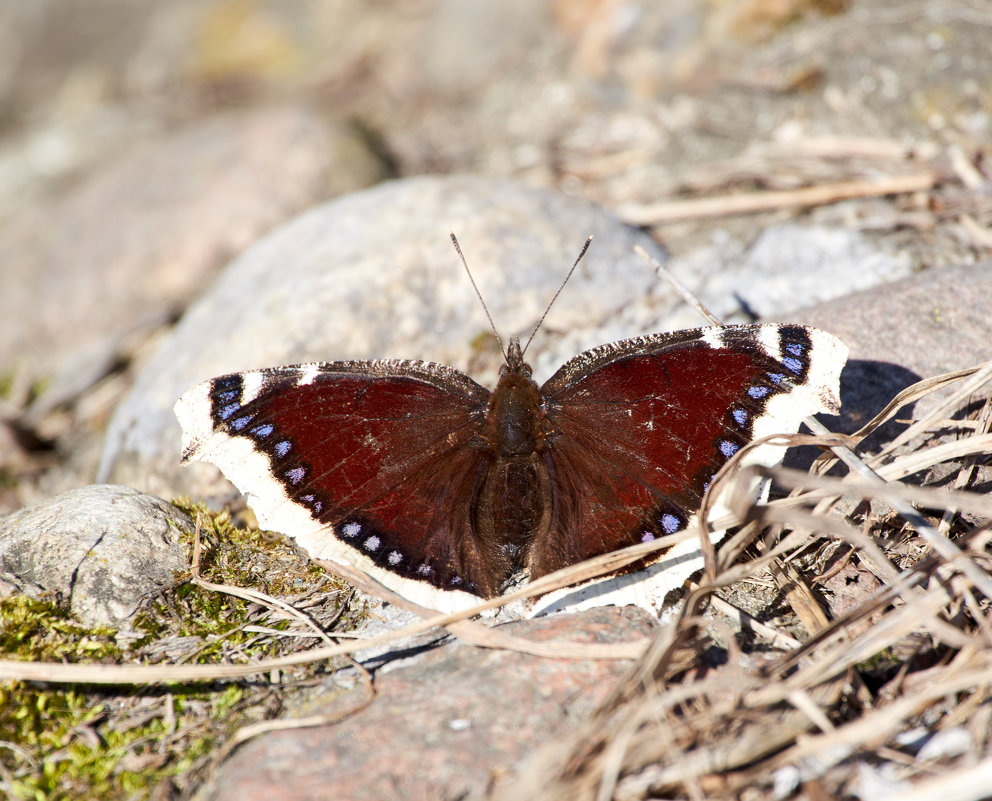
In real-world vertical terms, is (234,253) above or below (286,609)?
above

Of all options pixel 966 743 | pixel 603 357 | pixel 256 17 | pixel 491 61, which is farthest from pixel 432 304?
pixel 256 17

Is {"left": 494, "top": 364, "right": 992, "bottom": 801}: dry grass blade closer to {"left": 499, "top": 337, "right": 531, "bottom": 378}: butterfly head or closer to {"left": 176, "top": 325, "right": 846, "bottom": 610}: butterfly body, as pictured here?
{"left": 176, "top": 325, "right": 846, "bottom": 610}: butterfly body

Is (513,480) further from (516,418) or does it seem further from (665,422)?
(665,422)

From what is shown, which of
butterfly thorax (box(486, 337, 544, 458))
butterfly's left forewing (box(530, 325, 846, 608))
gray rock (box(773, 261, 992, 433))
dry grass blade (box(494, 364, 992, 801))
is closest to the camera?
dry grass blade (box(494, 364, 992, 801))

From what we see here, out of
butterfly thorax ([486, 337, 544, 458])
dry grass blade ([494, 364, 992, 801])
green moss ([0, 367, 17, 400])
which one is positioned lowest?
dry grass blade ([494, 364, 992, 801])

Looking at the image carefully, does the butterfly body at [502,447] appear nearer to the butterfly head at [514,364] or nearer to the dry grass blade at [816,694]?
the butterfly head at [514,364]

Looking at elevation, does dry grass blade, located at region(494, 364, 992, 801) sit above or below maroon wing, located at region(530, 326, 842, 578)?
below

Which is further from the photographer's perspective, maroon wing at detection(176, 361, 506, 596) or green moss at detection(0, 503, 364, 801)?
maroon wing at detection(176, 361, 506, 596)

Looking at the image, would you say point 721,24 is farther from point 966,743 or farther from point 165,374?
point 966,743

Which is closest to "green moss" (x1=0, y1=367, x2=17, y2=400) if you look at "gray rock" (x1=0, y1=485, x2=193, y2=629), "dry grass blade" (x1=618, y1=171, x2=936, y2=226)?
"gray rock" (x1=0, y1=485, x2=193, y2=629)
